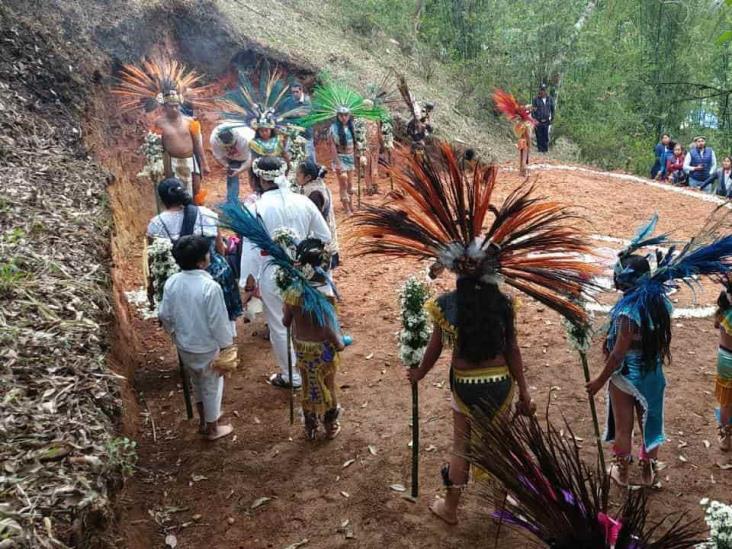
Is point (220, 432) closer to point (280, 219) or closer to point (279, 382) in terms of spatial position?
point (279, 382)

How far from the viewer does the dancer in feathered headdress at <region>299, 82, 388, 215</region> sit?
9602 mm

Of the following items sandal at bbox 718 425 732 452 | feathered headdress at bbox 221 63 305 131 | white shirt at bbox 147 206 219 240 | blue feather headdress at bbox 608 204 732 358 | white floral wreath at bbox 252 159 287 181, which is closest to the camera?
blue feather headdress at bbox 608 204 732 358

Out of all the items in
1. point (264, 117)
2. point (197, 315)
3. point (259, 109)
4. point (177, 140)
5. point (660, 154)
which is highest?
point (259, 109)

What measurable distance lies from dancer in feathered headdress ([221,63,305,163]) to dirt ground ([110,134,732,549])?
7.16ft

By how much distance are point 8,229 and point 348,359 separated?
3030 mm

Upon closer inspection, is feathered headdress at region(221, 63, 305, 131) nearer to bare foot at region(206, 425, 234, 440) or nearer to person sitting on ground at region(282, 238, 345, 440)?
person sitting on ground at region(282, 238, 345, 440)

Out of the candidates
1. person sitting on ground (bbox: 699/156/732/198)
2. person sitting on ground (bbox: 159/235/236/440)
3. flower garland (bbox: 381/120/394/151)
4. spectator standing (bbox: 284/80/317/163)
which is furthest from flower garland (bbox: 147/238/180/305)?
person sitting on ground (bbox: 699/156/732/198)

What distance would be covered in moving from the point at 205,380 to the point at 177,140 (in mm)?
3952

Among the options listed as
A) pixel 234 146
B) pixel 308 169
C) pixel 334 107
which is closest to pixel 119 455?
pixel 308 169

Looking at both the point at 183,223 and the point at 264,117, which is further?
the point at 264,117

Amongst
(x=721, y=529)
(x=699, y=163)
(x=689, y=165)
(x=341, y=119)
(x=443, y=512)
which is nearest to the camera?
(x=721, y=529)

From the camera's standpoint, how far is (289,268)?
417cm

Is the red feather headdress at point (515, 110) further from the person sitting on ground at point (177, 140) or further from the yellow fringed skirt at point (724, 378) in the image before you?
the yellow fringed skirt at point (724, 378)

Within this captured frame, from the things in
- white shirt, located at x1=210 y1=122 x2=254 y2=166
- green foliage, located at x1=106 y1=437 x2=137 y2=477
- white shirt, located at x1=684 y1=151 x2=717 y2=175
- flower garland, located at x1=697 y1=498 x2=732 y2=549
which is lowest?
green foliage, located at x1=106 y1=437 x2=137 y2=477
